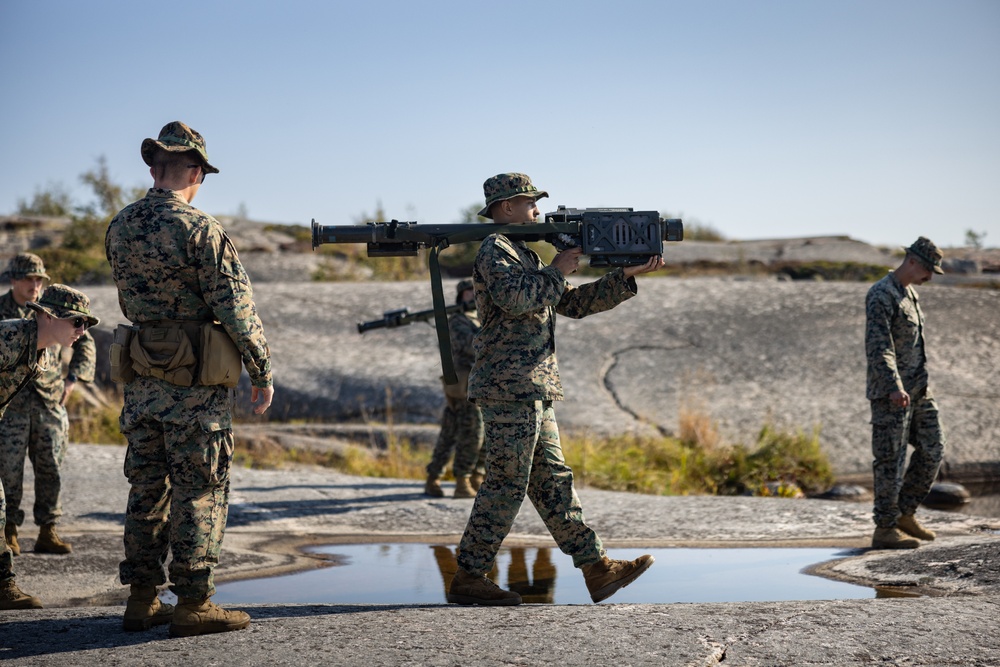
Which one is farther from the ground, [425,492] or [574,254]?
[574,254]

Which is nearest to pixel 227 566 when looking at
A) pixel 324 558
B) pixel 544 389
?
pixel 324 558

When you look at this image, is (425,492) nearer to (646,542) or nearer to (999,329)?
(646,542)

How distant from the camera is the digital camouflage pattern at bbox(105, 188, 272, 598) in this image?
13.0 ft

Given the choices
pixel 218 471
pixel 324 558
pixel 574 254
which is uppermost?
pixel 574 254

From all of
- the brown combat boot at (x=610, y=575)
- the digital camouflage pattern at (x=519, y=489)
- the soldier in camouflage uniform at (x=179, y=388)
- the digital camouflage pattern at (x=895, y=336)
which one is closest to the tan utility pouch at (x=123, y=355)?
the soldier in camouflage uniform at (x=179, y=388)

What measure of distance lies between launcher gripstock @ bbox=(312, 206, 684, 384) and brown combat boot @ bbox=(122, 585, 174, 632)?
161cm

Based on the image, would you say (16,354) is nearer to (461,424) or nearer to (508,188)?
(508,188)

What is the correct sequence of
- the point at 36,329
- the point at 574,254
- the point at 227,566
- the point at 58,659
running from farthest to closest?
the point at 227,566
the point at 574,254
the point at 36,329
the point at 58,659

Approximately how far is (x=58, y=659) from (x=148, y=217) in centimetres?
169

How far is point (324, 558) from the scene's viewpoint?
647cm

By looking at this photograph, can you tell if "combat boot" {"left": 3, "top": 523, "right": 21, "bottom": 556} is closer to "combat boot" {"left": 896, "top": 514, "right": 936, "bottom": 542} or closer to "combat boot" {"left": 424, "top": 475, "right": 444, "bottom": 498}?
"combat boot" {"left": 424, "top": 475, "right": 444, "bottom": 498}

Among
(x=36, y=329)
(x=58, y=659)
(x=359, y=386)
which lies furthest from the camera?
(x=359, y=386)

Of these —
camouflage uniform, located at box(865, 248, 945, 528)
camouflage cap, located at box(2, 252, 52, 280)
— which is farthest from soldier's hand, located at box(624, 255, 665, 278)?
camouflage cap, located at box(2, 252, 52, 280)

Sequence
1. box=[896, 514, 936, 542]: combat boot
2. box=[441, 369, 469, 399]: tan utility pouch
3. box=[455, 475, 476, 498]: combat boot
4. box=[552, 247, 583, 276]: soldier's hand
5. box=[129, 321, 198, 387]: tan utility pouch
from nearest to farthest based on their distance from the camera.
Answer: box=[129, 321, 198, 387]: tan utility pouch, box=[552, 247, 583, 276]: soldier's hand, box=[896, 514, 936, 542]: combat boot, box=[455, 475, 476, 498]: combat boot, box=[441, 369, 469, 399]: tan utility pouch
